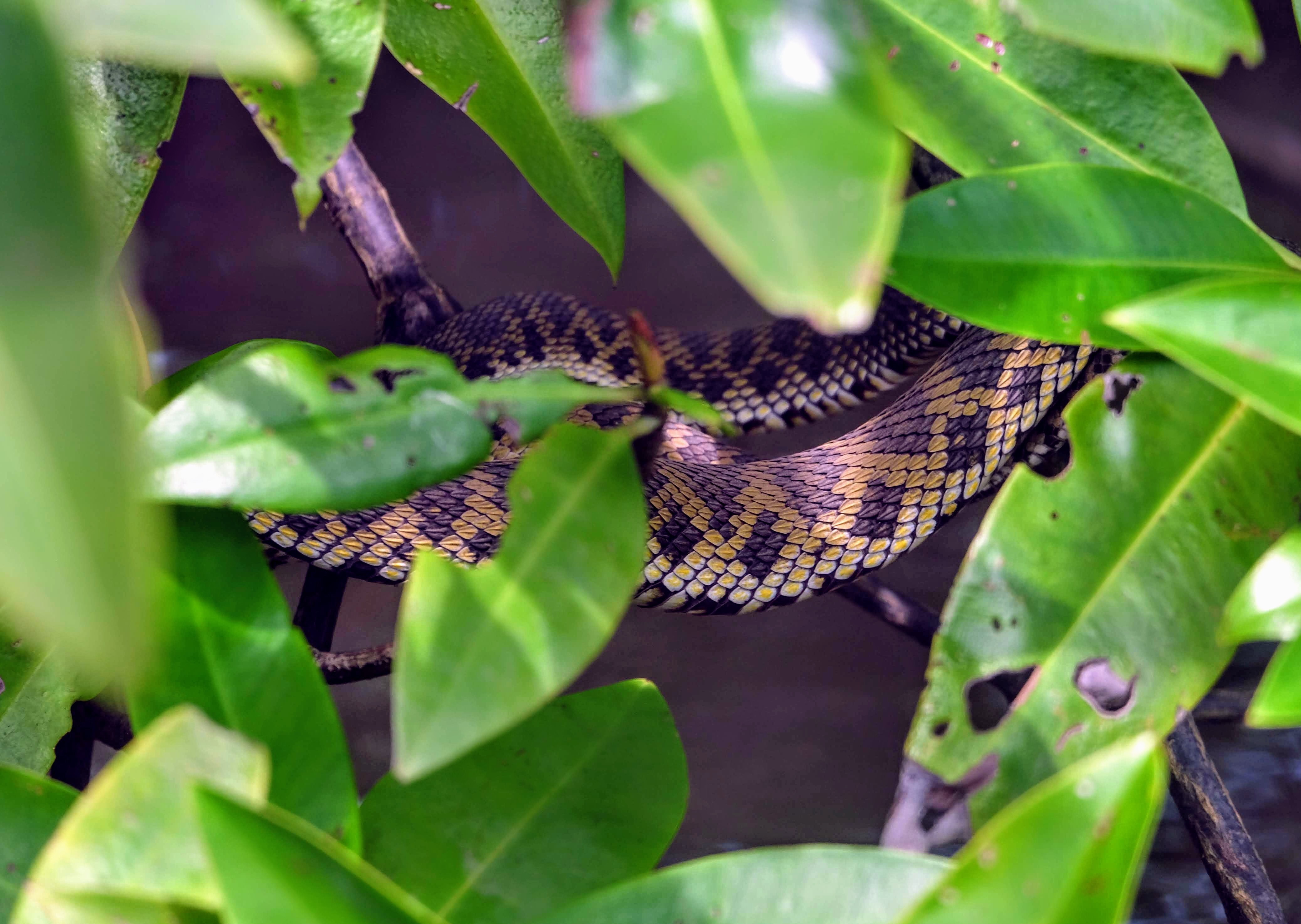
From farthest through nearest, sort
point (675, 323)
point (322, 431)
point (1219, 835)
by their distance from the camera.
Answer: point (675, 323)
point (1219, 835)
point (322, 431)

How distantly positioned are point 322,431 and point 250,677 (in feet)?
0.47

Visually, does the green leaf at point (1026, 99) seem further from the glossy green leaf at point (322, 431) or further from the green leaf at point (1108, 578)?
the glossy green leaf at point (322, 431)

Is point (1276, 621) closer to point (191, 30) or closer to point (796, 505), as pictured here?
point (191, 30)

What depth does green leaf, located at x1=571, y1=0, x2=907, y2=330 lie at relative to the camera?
26 cm

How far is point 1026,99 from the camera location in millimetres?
548

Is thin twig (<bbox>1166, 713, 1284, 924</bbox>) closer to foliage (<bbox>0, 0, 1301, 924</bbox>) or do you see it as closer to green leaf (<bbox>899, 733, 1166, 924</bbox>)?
foliage (<bbox>0, 0, 1301, 924</bbox>)

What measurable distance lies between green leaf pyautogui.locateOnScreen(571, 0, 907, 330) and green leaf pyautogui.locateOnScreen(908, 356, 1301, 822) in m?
0.22

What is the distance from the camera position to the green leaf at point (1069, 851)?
0.33m

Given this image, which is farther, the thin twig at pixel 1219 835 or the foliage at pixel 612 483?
the thin twig at pixel 1219 835

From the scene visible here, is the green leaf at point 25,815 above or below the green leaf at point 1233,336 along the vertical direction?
below

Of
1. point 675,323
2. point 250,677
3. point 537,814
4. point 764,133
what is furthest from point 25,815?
point 675,323

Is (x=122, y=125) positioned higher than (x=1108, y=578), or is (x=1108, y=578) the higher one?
(x=122, y=125)

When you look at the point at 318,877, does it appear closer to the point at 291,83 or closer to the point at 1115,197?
the point at 291,83

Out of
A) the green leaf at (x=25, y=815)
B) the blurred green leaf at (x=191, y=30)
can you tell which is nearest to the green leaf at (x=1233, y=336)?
the blurred green leaf at (x=191, y=30)
